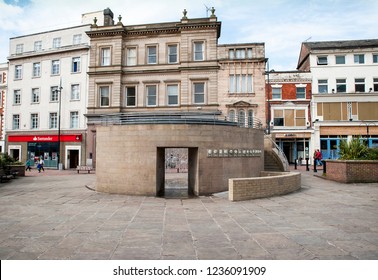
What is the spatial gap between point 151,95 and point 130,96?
2.38 meters

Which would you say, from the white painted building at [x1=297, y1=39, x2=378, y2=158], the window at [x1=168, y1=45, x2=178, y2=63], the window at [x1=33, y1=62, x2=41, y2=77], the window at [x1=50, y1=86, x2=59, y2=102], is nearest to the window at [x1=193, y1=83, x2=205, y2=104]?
the window at [x1=168, y1=45, x2=178, y2=63]

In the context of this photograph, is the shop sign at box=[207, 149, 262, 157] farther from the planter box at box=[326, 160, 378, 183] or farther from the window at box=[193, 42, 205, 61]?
the window at box=[193, 42, 205, 61]

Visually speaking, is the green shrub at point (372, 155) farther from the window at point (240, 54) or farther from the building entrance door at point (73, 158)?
the building entrance door at point (73, 158)

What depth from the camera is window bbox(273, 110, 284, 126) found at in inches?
1210

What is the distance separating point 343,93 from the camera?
30.2 metres

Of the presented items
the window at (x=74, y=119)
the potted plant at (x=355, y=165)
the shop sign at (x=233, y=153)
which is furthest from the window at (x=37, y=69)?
the potted plant at (x=355, y=165)

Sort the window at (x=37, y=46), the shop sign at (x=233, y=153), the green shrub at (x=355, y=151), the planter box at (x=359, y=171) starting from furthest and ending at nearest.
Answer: the window at (x=37, y=46)
the green shrub at (x=355, y=151)
the planter box at (x=359, y=171)
the shop sign at (x=233, y=153)

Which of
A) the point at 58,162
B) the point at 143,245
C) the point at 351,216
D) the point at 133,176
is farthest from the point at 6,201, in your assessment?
the point at 58,162

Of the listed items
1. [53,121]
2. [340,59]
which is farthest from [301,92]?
[53,121]

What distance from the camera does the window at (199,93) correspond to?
27.3 m

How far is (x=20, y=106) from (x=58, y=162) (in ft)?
32.4

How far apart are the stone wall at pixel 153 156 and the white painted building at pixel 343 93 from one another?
2196cm

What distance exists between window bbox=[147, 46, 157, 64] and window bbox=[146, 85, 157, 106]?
2.81m

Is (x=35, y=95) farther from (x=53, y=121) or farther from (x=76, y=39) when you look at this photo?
(x=76, y=39)
